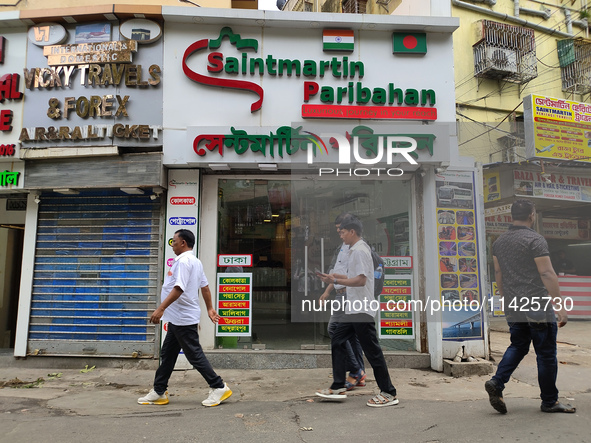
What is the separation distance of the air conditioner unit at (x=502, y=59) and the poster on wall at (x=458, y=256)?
Result: 5917 millimetres

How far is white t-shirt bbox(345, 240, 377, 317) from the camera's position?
175 inches

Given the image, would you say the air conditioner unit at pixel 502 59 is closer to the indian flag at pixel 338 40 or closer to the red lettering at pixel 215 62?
the indian flag at pixel 338 40

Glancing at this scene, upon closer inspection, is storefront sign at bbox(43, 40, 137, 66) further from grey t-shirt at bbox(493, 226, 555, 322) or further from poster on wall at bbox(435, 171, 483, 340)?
grey t-shirt at bbox(493, 226, 555, 322)

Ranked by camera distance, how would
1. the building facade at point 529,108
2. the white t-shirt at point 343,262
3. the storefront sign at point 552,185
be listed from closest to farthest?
the white t-shirt at point 343,262 → the building facade at point 529,108 → the storefront sign at point 552,185

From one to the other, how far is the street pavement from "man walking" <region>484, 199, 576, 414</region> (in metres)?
0.26

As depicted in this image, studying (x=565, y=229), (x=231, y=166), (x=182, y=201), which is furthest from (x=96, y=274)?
(x=565, y=229)

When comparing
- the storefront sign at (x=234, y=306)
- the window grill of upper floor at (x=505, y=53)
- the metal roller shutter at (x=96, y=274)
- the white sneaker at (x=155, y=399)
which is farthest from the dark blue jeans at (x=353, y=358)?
the window grill of upper floor at (x=505, y=53)

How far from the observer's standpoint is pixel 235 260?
6.45 m

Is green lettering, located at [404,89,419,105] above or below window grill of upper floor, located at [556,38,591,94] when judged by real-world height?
below

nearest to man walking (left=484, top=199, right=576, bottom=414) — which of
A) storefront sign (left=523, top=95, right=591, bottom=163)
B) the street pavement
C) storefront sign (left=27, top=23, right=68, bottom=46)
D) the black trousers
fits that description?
the street pavement

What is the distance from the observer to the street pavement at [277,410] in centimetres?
349

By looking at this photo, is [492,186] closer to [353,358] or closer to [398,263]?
[398,263]

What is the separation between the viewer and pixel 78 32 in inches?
255

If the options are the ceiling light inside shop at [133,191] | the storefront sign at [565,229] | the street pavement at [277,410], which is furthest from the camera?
the storefront sign at [565,229]
